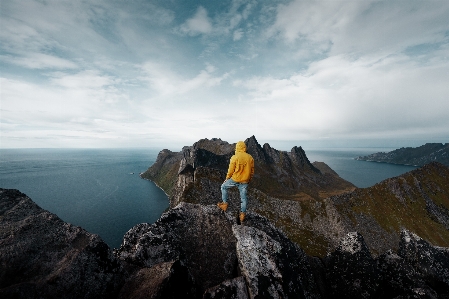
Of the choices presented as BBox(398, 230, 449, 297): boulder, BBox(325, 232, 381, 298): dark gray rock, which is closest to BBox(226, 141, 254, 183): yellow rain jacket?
BBox(325, 232, 381, 298): dark gray rock

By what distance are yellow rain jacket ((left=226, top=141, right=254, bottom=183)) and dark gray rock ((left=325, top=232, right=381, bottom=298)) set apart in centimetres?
879

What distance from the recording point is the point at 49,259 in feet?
32.1

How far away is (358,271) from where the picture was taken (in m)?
14.5

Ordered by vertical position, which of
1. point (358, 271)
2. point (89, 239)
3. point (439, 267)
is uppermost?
point (89, 239)

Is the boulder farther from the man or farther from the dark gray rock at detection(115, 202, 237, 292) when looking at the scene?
the dark gray rock at detection(115, 202, 237, 292)

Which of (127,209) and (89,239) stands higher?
(89,239)

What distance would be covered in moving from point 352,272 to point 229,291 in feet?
31.5

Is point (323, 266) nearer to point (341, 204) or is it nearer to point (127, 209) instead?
point (341, 204)

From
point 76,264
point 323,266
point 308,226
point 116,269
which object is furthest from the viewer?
point 308,226

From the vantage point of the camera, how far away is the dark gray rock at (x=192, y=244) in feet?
42.3

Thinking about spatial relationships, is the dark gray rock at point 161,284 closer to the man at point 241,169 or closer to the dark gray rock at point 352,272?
the man at point 241,169

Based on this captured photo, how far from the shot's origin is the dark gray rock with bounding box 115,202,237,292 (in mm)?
12883

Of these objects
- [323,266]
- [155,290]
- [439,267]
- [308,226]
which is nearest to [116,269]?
[155,290]

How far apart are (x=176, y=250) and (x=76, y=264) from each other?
5.38 metres
